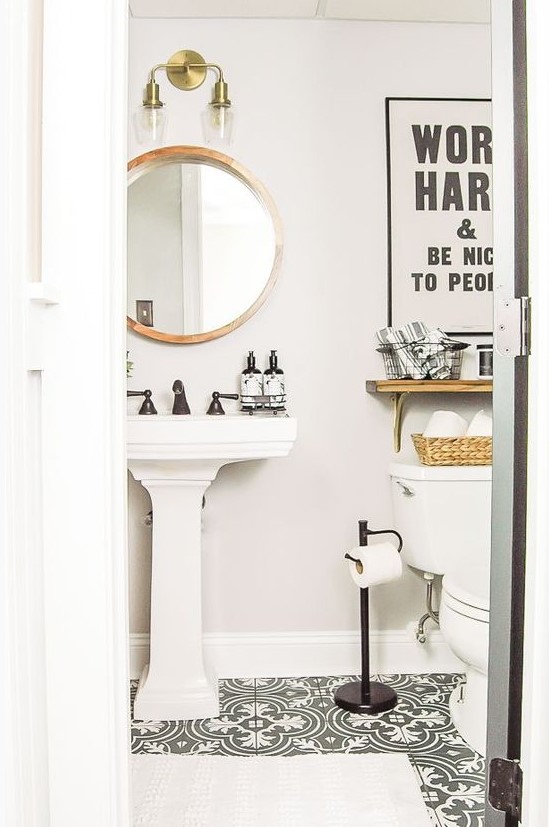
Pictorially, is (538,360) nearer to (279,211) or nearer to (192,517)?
(192,517)

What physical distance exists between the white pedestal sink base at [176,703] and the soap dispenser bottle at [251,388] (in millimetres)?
917

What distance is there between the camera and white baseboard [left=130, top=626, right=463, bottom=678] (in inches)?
114

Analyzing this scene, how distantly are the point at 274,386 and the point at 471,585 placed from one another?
95 cm

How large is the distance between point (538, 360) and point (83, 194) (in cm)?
73

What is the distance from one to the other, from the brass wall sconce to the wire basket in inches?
37.4

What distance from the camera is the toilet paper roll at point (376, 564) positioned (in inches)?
101

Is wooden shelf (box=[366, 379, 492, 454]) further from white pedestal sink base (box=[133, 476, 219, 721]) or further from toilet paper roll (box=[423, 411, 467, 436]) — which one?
white pedestal sink base (box=[133, 476, 219, 721])

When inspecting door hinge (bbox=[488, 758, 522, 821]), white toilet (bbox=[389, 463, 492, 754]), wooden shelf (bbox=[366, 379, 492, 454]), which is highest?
wooden shelf (bbox=[366, 379, 492, 454])

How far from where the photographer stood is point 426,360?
2.70 metres

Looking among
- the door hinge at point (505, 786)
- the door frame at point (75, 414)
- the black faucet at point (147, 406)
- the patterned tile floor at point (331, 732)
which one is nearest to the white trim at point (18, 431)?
the door frame at point (75, 414)

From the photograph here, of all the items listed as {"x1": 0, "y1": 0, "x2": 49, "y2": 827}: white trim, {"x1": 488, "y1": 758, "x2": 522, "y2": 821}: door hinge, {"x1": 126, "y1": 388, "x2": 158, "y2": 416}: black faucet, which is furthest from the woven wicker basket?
{"x1": 0, "y1": 0, "x2": 49, "y2": 827}: white trim

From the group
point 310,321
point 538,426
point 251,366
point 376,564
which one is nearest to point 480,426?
point 376,564

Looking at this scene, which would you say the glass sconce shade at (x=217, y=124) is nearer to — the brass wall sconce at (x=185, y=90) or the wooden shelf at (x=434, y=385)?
the brass wall sconce at (x=185, y=90)

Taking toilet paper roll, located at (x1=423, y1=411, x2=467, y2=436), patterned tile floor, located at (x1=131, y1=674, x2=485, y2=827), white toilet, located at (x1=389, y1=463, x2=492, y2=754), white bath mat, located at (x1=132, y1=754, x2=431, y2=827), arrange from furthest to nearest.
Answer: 1. toilet paper roll, located at (x1=423, y1=411, x2=467, y2=436)
2. white toilet, located at (x1=389, y1=463, x2=492, y2=754)
3. patterned tile floor, located at (x1=131, y1=674, x2=485, y2=827)
4. white bath mat, located at (x1=132, y1=754, x2=431, y2=827)
